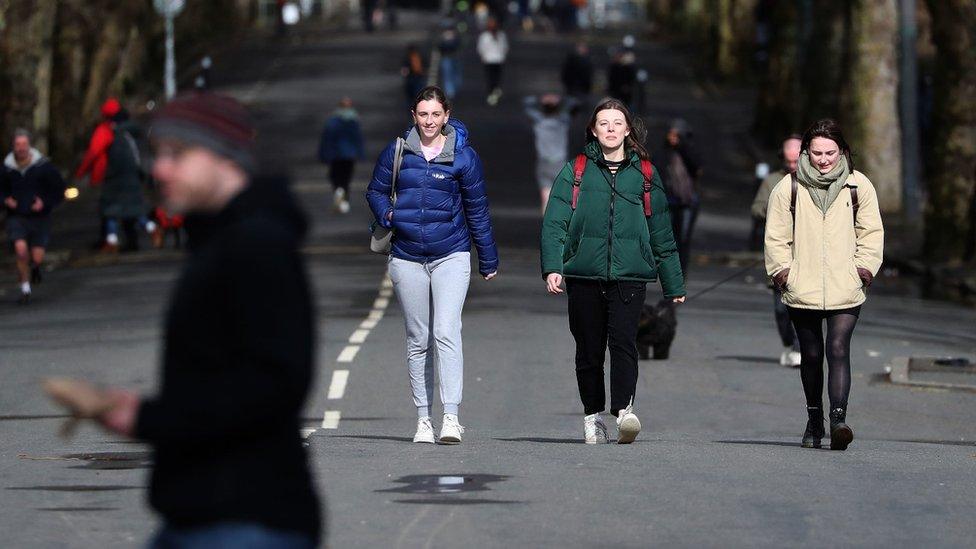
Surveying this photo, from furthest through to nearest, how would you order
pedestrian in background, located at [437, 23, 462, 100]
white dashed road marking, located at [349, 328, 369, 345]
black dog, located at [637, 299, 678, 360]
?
pedestrian in background, located at [437, 23, 462, 100]
white dashed road marking, located at [349, 328, 369, 345]
black dog, located at [637, 299, 678, 360]

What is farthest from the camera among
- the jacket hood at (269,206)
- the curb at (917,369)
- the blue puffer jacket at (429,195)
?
the curb at (917,369)

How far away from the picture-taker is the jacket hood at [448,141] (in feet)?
37.0

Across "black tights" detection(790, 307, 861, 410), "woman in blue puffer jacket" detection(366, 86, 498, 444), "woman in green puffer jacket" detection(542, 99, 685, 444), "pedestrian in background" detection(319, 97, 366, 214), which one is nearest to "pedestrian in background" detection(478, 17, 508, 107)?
"pedestrian in background" detection(319, 97, 366, 214)

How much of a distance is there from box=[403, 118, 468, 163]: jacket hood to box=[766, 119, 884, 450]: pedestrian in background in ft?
5.28

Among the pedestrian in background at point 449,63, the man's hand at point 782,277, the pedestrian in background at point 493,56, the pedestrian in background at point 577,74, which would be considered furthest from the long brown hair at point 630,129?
the pedestrian in background at point 493,56

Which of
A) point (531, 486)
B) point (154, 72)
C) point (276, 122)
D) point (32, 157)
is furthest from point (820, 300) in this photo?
point (154, 72)

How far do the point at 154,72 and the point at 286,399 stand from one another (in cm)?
5772

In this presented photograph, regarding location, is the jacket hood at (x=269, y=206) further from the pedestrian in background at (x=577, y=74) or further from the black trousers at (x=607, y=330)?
the pedestrian in background at (x=577, y=74)

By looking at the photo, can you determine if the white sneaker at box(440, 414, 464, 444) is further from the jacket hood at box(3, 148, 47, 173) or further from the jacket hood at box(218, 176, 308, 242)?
the jacket hood at box(3, 148, 47, 173)

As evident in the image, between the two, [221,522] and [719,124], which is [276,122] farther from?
[221,522]

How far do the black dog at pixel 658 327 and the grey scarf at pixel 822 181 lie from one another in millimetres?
5727

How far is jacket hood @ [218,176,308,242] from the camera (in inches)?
176

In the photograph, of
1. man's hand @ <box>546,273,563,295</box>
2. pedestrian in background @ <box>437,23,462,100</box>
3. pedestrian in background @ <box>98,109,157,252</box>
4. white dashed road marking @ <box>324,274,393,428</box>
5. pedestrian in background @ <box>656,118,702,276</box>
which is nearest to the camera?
man's hand @ <box>546,273,563,295</box>

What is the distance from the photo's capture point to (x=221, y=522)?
4336mm
